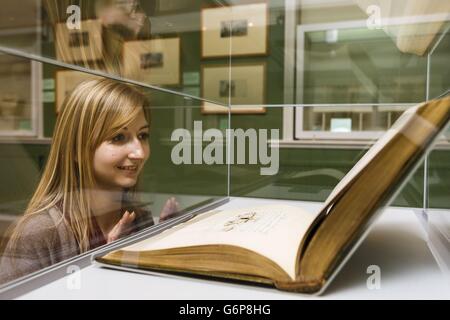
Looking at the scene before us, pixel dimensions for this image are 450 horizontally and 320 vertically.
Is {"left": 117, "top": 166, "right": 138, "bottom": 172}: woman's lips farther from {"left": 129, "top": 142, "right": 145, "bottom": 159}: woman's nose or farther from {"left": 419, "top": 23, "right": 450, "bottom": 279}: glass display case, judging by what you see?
{"left": 419, "top": 23, "right": 450, "bottom": 279}: glass display case

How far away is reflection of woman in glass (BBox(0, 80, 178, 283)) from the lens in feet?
1.40

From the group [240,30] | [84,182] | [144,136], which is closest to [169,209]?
[144,136]

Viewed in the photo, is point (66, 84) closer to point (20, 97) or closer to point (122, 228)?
point (20, 97)

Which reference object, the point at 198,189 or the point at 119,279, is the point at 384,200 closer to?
the point at 119,279

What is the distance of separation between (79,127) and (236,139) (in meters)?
0.71

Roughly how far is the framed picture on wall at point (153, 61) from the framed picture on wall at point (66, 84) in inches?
4.7

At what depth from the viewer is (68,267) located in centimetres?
40

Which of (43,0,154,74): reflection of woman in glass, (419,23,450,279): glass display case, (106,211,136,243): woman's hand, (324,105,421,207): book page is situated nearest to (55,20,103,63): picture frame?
(43,0,154,74): reflection of woman in glass

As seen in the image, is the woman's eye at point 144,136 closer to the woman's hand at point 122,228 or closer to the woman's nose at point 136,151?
the woman's nose at point 136,151

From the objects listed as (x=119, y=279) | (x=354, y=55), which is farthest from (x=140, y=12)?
(x=354, y=55)

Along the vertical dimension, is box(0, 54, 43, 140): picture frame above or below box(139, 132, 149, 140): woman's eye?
above

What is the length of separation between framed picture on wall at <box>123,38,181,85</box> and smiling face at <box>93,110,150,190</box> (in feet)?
0.29

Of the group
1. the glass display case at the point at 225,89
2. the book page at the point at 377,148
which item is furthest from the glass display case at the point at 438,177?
the book page at the point at 377,148

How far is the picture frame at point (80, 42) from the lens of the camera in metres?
0.46
